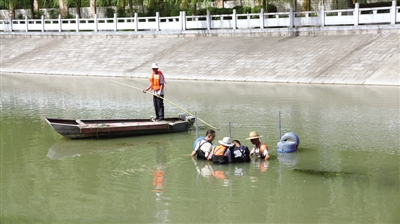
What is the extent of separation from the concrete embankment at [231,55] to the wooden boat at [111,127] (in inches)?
511

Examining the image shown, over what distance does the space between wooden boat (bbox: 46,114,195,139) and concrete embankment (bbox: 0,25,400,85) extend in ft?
42.6

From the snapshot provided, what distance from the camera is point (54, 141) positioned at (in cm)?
1672

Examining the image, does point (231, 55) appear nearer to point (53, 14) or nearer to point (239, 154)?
point (239, 154)

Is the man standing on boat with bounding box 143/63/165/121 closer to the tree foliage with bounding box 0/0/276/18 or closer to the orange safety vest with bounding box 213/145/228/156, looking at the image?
the orange safety vest with bounding box 213/145/228/156

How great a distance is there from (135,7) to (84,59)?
62.7 feet

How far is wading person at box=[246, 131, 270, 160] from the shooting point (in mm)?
14039

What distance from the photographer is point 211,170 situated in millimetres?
13289

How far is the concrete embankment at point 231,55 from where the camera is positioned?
1167 inches

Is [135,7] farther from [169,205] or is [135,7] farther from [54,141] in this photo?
[169,205]

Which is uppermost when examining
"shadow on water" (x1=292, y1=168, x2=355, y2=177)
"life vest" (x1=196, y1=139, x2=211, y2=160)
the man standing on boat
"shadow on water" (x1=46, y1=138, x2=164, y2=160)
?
the man standing on boat

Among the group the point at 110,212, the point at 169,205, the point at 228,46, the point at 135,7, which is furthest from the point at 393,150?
the point at 135,7

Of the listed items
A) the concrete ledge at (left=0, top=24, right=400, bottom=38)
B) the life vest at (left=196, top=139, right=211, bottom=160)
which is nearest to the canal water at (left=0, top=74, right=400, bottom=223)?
the life vest at (left=196, top=139, right=211, bottom=160)

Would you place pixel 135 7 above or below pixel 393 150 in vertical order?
above

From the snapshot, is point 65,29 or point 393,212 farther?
point 65,29
